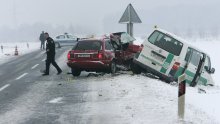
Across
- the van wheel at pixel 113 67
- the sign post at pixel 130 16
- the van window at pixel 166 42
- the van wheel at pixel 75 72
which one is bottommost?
the van wheel at pixel 75 72

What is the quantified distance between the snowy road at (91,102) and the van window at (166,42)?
1635 millimetres

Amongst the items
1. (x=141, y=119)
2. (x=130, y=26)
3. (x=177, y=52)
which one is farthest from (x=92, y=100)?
(x=130, y=26)

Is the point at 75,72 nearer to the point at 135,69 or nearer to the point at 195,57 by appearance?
the point at 135,69

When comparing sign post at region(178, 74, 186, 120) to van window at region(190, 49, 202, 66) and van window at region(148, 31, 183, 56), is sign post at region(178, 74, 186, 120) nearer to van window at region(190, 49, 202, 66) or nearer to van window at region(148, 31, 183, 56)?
van window at region(148, 31, 183, 56)

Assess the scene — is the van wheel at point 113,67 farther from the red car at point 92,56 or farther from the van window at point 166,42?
the van window at point 166,42

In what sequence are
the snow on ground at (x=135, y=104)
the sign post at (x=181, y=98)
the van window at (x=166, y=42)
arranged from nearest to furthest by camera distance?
the sign post at (x=181, y=98) < the snow on ground at (x=135, y=104) < the van window at (x=166, y=42)

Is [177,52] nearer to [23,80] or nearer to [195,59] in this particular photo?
[195,59]

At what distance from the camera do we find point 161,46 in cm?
1700

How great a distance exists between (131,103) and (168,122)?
227cm

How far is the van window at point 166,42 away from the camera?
1677cm

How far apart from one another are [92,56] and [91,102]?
221 inches

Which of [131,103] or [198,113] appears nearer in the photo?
[198,113]

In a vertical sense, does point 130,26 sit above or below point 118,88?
above

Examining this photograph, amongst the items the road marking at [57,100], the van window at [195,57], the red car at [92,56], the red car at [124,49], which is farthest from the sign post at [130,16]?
the road marking at [57,100]
